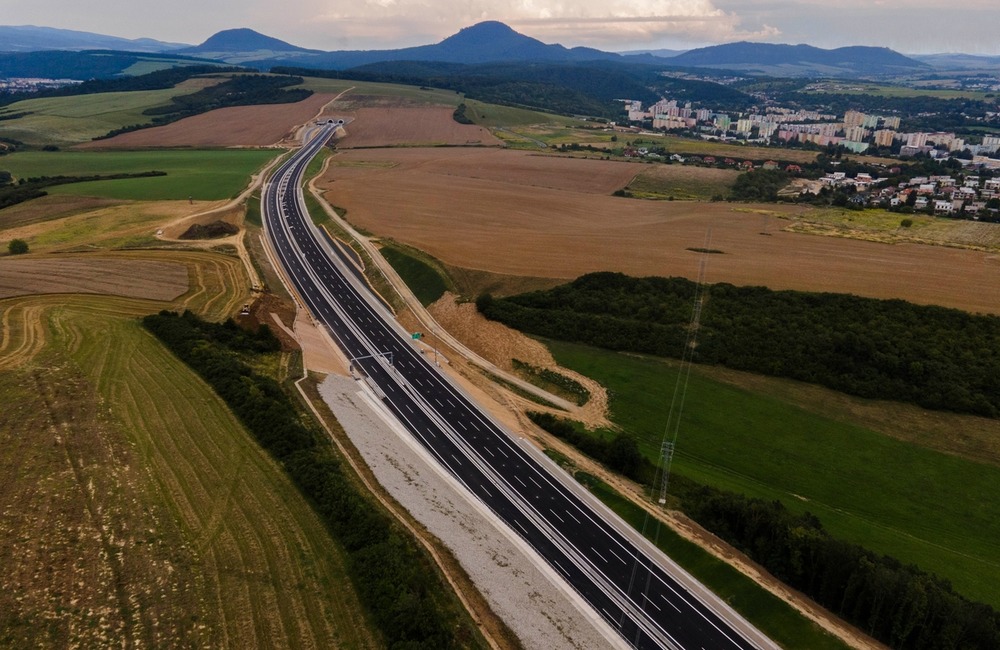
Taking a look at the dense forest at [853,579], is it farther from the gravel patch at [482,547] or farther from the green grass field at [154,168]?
the green grass field at [154,168]

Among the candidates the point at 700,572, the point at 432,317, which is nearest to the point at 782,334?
the point at 700,572

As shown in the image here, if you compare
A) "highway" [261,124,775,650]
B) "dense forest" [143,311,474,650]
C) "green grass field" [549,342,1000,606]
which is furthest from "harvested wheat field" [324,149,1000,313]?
"dense forest" [143,311,474,650]

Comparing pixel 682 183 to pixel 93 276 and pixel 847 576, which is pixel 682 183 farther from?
pixel 93 276

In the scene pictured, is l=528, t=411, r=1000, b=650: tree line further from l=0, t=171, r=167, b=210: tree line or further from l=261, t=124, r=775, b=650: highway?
l=0, t=171, r=167, b=210: tree line

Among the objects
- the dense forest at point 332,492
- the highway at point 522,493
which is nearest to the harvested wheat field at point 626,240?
the highway at point 522,493

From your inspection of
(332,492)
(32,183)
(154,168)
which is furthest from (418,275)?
(154,168)

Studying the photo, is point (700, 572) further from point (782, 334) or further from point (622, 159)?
point (622, 159)
